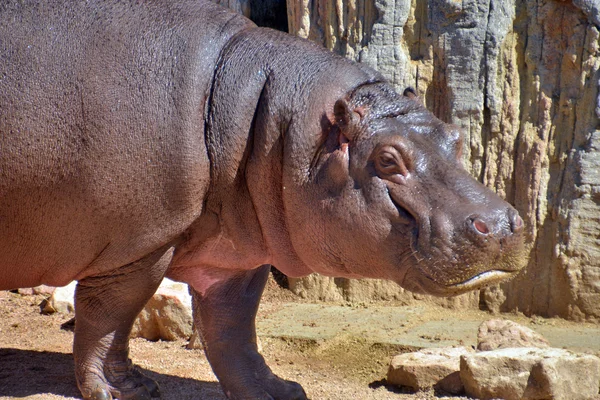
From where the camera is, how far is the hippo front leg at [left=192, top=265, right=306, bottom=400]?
405 centimetres

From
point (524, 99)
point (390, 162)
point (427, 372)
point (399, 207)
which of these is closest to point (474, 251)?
point (399, 207)

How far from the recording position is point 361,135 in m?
3.30

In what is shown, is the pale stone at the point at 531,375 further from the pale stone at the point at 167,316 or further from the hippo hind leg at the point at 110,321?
the pale stone at the point at 167,316

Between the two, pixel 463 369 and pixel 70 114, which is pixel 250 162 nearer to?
pixel 70 114

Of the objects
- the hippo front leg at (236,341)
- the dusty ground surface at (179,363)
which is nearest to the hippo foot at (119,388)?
the dusty ground surface at (179,363)

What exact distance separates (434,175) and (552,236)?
133 inches

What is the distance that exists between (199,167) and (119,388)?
1100 mm

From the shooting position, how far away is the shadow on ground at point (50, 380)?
13.2 feet

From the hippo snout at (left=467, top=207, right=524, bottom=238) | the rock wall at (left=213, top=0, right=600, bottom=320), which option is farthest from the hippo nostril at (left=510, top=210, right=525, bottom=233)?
the rock wall at (left=213, top=0, right=600, bottom=320)

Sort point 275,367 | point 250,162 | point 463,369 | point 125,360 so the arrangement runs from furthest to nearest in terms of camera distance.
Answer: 1. point 275,367
2. point 463,369
3. point 125,360
4. point 250,162

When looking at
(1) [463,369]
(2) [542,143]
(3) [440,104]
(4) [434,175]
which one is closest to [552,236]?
(2) [542,143]

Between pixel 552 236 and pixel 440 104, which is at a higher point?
pixel 440 104

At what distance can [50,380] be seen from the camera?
4.21m

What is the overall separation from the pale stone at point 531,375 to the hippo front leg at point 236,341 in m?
0.92
